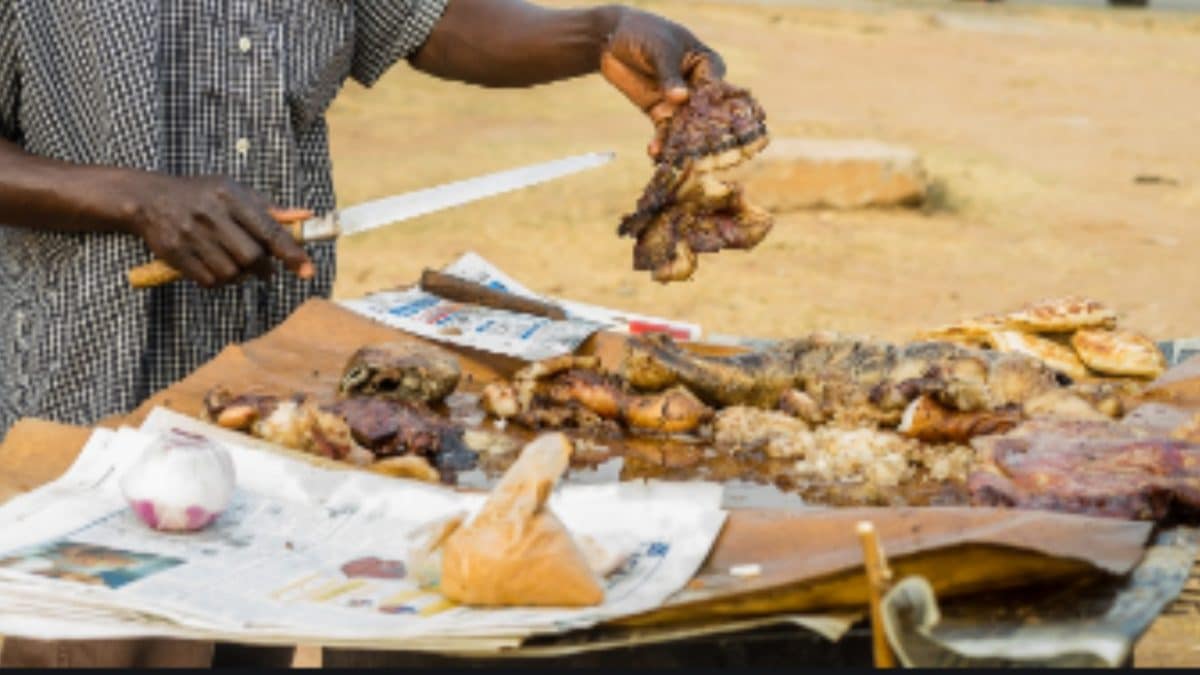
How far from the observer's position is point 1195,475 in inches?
105

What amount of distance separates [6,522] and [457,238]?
8329 millimetres

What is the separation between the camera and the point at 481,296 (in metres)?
4.14

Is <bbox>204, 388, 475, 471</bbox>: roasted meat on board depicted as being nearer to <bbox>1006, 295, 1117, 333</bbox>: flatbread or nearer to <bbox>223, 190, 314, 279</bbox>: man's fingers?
<bbox>223, 190, 314, 279</bbox>: man's fingers

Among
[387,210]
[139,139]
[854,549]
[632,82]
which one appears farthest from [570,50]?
[854,549]

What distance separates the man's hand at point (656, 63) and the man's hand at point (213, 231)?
774 mm

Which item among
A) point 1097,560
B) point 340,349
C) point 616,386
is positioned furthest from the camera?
point 340,349

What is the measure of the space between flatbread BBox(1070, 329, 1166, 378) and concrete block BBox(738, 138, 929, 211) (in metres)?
7.07

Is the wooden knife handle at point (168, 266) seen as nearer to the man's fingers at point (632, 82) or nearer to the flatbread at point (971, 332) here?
the man's fingers at point (632, 82)

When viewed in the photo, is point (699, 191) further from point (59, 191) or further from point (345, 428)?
point (59, 191)

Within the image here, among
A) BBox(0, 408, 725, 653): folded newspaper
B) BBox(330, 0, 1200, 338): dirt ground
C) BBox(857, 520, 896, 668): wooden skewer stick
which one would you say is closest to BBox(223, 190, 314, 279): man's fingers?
BBox(0, 408, 725, 653): folded newspaper

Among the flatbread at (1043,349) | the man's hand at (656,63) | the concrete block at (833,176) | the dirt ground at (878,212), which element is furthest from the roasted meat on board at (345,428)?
the concrete block at (833,176)

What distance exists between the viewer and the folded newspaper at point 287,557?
7.30ft

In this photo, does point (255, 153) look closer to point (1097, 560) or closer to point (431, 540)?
point (431, 540)

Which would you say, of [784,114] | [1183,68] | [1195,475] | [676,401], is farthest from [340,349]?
[1183,68]
